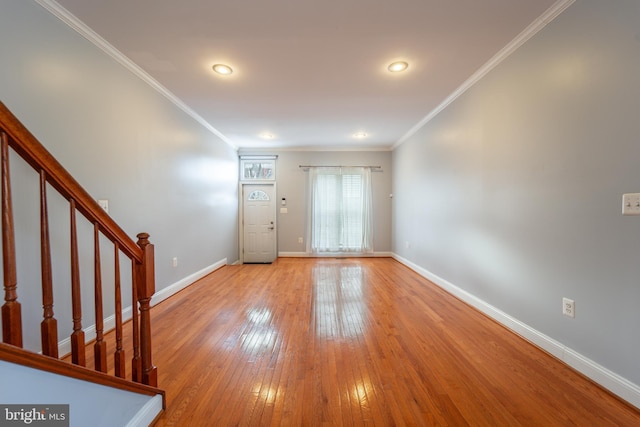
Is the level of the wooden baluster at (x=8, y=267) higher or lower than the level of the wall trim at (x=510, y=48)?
lower

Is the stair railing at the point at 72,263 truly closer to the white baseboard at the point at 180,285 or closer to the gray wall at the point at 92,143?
the gray wall at the point at 92,143

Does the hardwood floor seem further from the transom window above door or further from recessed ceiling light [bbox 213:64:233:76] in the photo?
the transom window above door

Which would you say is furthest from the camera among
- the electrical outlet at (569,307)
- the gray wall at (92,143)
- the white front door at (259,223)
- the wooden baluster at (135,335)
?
the white front door at (259,223)

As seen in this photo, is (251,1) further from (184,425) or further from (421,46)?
(184,425)

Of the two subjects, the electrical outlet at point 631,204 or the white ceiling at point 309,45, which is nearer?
the electrical outlet at point 631,204

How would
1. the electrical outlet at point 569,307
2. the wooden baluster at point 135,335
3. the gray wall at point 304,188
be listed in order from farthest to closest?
1. the gray wall at point 304,188
2. the electrical outlet at point 569,307
3. the wooden baluster at point 135,335

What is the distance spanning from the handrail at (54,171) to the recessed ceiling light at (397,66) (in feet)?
8.42

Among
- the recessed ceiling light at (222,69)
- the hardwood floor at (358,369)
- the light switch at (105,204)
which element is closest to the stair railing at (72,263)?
the hardwood floor at (358,369)

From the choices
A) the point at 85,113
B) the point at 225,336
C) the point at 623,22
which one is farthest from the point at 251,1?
the point at 225,336

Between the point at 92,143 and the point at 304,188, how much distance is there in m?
3.84

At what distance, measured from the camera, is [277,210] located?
5.52 metres

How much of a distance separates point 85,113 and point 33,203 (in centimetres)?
83

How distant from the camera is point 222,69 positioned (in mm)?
2443

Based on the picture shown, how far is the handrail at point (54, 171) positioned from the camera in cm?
77
